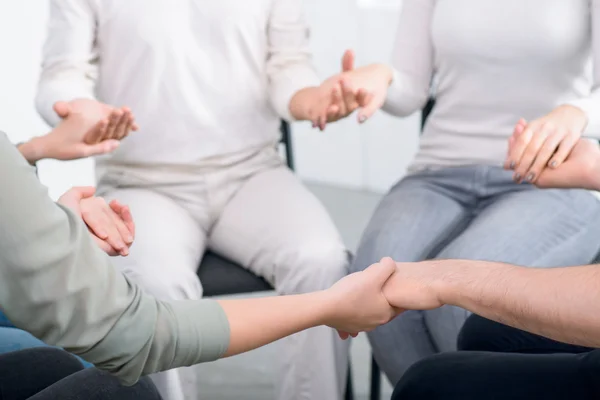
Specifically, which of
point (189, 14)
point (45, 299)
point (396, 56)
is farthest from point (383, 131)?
point (45, 299)

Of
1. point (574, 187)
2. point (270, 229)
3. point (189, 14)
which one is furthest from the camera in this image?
point (189, 14)

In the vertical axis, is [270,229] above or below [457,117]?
below

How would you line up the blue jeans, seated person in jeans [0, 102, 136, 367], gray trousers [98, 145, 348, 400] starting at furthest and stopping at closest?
gray trousers [98, 145, 348, 400], seated person in jeans [0, 102, 136, 367], the blue jeans

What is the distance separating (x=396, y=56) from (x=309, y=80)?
222mm

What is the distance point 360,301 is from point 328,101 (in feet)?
2.01

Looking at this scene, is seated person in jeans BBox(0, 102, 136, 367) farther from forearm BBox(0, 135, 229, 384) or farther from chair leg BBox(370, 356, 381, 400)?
chair leg BBox(370, 356, 381, 400)

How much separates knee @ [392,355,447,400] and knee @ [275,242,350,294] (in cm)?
54

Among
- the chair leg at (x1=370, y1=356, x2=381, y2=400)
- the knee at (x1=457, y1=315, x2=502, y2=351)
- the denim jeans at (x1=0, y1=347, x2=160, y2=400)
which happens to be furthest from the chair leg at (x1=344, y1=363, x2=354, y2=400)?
the denim jeans at (x1=0, y1=347, x2=160, y2=400)

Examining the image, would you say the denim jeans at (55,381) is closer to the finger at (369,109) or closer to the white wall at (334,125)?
the finger at (369,109)

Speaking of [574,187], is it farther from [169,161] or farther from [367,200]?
[367,200]

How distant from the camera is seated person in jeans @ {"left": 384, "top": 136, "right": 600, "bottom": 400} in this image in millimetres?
1033

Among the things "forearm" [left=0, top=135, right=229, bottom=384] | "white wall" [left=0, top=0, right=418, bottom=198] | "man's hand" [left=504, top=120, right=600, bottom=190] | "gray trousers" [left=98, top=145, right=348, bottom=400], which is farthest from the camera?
"white wall" [left=0, top=0, right=418, bottom=198]

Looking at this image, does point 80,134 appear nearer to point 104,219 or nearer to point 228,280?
point 104,219

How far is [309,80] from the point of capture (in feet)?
6.23
